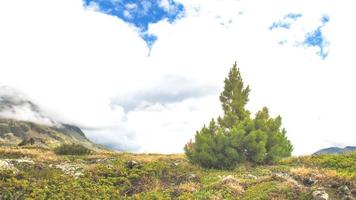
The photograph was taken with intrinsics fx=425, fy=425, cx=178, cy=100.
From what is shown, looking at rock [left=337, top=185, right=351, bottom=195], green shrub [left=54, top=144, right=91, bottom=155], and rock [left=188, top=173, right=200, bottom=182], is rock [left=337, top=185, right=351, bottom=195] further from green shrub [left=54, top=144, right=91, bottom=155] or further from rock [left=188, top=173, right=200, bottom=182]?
green shrub [left=54, top=144, right=91, bottom=155]

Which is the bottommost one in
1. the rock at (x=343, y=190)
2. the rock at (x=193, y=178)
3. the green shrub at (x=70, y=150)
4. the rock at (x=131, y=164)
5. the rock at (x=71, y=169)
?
the rock at (x=343, y=190)

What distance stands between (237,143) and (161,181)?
9227 mm

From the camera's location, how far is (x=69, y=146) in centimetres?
4297

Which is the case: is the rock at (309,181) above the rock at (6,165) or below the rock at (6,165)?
below

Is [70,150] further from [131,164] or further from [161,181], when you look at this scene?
[161,181]

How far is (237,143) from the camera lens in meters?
35.7

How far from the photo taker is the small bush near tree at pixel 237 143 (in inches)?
1364

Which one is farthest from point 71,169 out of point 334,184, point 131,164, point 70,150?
point 334,184

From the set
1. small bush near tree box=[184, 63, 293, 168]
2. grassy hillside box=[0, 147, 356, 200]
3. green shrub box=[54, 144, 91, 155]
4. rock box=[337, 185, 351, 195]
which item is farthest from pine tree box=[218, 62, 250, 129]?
rock box=[337, 185, 351, 195]

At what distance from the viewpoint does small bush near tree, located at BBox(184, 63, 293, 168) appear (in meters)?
34.7

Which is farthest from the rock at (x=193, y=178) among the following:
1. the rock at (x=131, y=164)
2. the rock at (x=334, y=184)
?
the rock at (x=334, y=184)

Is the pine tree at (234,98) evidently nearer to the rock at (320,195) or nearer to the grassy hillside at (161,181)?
the grassy hillside at (161,181)

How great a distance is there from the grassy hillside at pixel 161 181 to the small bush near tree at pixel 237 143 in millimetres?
1606

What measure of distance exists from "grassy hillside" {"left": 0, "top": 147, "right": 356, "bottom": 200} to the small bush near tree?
1.61 m
